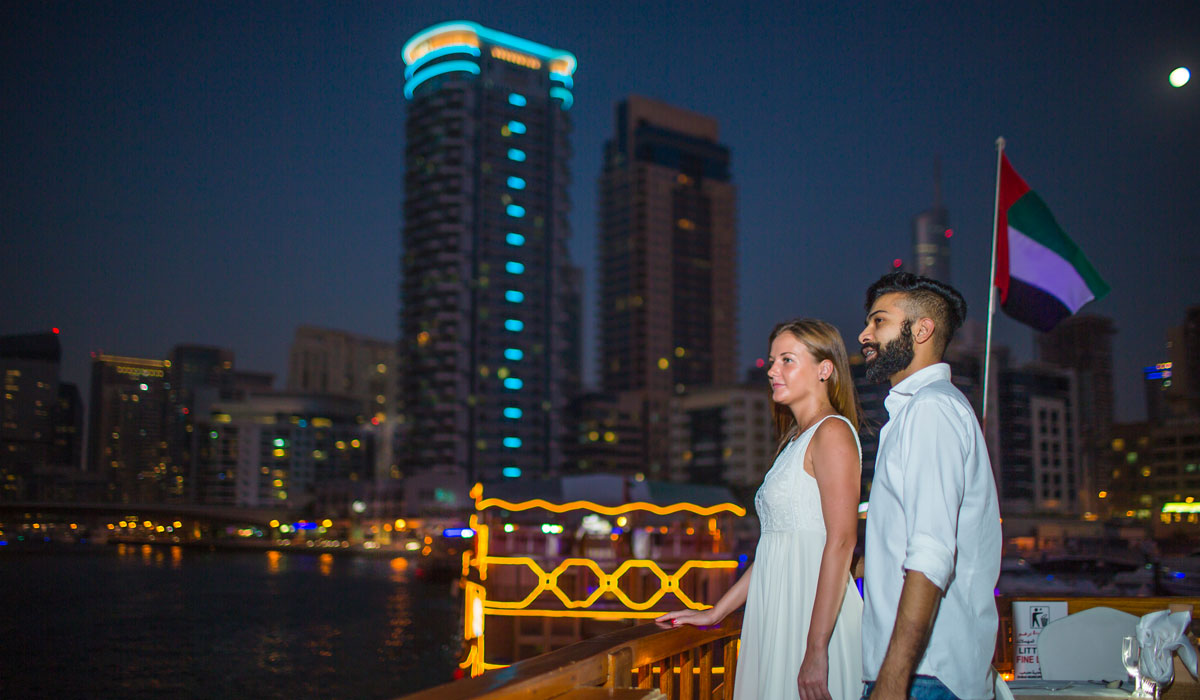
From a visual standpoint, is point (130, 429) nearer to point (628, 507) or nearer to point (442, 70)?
point (442, 70)

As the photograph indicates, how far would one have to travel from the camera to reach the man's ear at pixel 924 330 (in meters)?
2.77

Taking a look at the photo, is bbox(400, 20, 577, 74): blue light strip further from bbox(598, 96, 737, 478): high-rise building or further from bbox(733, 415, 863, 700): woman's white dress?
bbox(733, 415, 863, 700): woman's white dress

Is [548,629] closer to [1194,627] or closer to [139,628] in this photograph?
[1194,627]

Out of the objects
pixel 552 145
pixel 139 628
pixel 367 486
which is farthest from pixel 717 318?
pixel 139 628

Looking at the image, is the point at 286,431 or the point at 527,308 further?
the point at 286,431

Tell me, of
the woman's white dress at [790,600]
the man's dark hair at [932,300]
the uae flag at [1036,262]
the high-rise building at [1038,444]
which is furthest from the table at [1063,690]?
the high-rise building at [1038,444]

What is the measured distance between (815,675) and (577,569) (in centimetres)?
1643

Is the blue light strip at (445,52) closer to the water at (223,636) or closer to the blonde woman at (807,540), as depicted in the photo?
the water at (223,636)

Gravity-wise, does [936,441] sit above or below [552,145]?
below

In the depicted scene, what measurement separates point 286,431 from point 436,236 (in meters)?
78.1

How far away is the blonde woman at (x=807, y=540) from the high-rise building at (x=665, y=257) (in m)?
162

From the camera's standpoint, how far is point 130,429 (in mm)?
163000

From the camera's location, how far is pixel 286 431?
17838 centimetres

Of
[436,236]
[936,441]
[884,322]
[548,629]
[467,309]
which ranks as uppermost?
[436,236]
